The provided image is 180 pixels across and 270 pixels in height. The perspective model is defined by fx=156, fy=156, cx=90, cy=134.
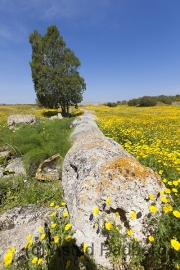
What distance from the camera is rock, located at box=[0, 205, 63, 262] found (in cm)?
235

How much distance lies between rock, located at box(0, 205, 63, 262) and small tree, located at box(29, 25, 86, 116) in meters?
24.1

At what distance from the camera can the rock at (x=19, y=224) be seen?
2346mm

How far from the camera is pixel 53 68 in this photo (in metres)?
25.9

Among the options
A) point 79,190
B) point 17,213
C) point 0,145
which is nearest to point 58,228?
point 79,190

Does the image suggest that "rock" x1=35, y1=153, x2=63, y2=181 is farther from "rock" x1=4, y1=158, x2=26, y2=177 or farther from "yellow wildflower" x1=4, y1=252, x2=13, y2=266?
"yellow wildflower" x1=4, y1=252, x2=13, y2=266

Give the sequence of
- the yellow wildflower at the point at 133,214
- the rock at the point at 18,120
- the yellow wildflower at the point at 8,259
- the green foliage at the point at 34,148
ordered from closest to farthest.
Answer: the yellow wildflower at the point at 8,259
the yellow wildflower at the point at 133,214
the green foliage at the point at 34,148
the rock at the point at 18,120

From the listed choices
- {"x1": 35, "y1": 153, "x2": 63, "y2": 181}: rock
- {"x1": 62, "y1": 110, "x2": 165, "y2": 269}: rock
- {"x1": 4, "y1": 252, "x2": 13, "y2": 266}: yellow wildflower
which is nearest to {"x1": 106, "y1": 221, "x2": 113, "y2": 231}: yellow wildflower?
{"x1": 62, "y1": 110, "x2": 165, "y2": 269}: rock

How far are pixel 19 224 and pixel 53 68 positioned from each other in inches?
1045

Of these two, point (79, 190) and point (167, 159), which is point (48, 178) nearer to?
point (79, 190)

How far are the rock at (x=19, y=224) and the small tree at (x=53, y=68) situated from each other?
2409cm

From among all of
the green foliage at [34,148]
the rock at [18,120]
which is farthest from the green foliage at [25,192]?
the rock at [18,120]

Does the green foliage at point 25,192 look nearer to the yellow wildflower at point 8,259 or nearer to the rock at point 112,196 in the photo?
the rock at point 112,196

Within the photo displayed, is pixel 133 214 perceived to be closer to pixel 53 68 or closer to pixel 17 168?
pixel 17 168

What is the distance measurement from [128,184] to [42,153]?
3.87 m
